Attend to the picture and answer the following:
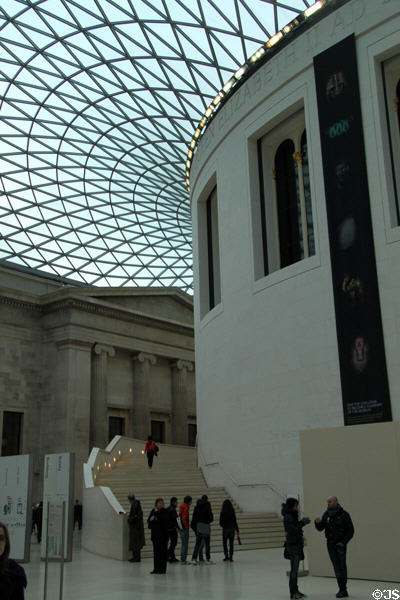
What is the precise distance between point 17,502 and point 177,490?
360 inches

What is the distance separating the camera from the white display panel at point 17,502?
631 inches

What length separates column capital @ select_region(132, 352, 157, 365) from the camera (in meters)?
45.7

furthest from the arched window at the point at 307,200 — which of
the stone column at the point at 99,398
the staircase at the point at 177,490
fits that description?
the stone column at the point at 99,398

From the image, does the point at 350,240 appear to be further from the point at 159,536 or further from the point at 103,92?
the point at 103,92

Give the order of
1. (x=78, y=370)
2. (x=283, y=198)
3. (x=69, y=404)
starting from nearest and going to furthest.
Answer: (x=283, y=198) → (x=69, y=404) → (x=78, y=370)

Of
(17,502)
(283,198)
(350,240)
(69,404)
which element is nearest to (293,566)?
(17,502)

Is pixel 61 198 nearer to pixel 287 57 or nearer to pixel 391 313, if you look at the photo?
pixel 287 57

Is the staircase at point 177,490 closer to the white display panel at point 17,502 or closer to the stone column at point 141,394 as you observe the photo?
the white display panel at point 17,502

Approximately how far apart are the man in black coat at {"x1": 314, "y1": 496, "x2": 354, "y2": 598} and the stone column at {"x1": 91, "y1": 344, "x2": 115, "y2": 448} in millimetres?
30857

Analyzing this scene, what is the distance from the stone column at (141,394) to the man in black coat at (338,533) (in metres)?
34.1

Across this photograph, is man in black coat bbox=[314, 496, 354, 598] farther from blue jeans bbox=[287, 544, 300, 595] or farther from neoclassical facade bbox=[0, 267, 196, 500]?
neoclassical facade bbox=[0, 267, 196, 500]

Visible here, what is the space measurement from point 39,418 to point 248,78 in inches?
981

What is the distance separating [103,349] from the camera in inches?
1684

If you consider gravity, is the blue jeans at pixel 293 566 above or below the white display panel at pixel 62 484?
below
